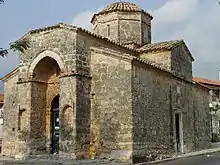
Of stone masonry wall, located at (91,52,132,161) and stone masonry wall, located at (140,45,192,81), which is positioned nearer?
stone masonry wall, located at (91,52,132,161)

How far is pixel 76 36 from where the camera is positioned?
580 inches

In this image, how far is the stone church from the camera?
14.3 metres

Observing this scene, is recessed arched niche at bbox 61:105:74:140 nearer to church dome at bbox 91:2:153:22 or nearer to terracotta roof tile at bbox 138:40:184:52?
terracotta roof tile at bbox 138:40:184:52

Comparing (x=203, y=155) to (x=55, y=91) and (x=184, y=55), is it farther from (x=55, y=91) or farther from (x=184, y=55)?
(x=55, y=91)

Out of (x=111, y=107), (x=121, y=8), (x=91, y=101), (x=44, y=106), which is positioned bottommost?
(x=111, y=107)

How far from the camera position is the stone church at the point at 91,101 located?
561 inches

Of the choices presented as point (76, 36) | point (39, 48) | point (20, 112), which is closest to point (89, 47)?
point (76, 36)

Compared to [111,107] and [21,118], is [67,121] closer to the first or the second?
[111,107]

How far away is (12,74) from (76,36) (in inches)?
239

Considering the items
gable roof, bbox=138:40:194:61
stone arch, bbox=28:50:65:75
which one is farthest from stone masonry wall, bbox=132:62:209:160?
stone arch, bbox=28:50:65:75

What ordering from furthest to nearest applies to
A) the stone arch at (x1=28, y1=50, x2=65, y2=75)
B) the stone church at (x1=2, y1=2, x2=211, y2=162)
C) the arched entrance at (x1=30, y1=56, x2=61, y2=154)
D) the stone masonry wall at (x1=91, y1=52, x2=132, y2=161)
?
the arched entrance at (x1=30, y1=56, x2=61, y2=154)
the stone arch at (x1=28, y1=50, x2=65, y2=75)
the stone church at (x1=2, y1=2, x2=211, y2=162)
the stone masonry wall at (x1=91, y1=52, x2=132, y2=161)

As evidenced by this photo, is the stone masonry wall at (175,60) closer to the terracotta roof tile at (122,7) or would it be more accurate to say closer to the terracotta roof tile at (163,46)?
the terracotta roof tile at (163,46)

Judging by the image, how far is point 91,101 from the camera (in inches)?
592

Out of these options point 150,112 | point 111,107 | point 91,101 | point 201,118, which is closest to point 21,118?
point 91,101
